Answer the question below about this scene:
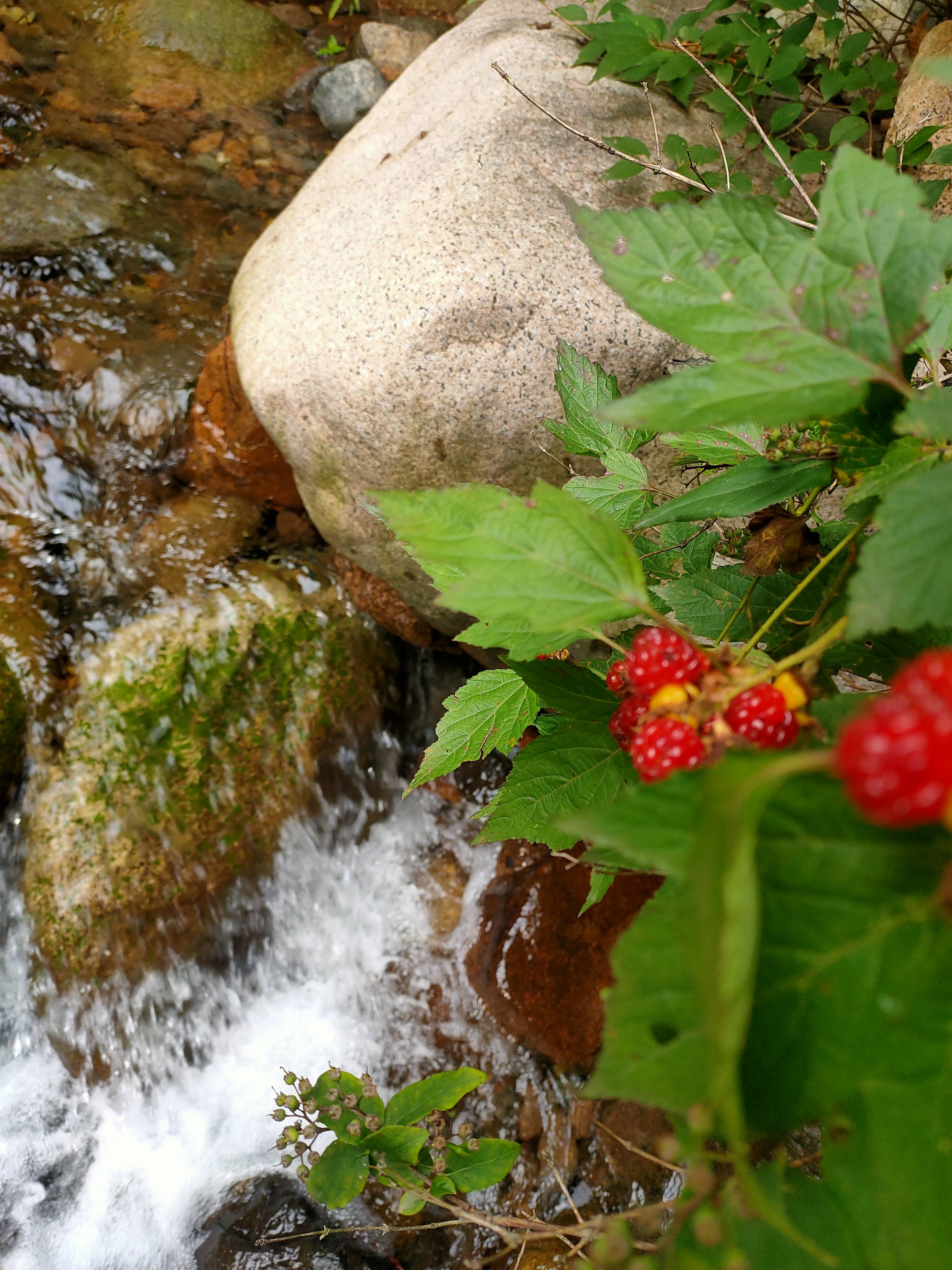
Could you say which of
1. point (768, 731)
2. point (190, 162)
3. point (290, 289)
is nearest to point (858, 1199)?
point (768, 731)

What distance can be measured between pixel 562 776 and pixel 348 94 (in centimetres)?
492

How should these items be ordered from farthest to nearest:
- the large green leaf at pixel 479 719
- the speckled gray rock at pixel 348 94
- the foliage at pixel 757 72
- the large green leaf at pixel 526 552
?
the speckled gray rock at pixel 348 94
the foliage at pixel 757 72
the large green leaf at pixel 479 719
the large green leaf at pixel 526 552

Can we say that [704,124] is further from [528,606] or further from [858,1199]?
[858,1199]

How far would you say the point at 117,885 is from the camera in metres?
2.68

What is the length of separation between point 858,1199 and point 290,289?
2613mm

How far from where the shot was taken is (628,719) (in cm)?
69

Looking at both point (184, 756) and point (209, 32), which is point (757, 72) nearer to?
point (184, 756)

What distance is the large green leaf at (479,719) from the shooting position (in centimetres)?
120

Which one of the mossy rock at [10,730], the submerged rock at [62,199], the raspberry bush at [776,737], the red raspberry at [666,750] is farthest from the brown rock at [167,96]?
the red raspberry at [666,750]

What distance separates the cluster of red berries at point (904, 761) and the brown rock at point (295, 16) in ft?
20.2

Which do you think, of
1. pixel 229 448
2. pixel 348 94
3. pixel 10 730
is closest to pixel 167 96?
pixel 348 94

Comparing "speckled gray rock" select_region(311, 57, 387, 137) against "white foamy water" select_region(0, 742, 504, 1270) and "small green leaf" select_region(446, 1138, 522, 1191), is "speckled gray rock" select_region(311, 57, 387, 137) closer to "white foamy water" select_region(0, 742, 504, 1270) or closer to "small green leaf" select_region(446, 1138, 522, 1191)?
"white foamy water" select_region(0, 742, 504, 1270)

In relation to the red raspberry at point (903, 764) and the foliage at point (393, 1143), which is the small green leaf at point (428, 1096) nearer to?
the foliage at point (393, 1143)

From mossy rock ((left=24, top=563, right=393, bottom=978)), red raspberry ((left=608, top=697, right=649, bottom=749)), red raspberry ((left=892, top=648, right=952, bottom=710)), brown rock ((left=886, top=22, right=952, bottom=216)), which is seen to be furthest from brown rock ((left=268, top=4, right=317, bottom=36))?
red raspberry ((left=892, top=648, right=952, bottom=710))
